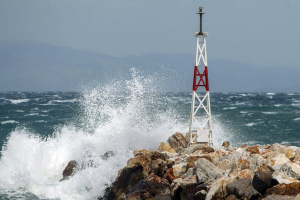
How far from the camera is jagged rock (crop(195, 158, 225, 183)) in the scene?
30.7 feet

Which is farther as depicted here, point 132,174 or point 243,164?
point 132,174

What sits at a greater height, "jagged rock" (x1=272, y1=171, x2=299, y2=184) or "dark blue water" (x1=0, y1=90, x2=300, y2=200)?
"jagged rock" (x1=272, y1=171, x2=299, y2=184)

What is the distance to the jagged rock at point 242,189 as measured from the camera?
26.1ft

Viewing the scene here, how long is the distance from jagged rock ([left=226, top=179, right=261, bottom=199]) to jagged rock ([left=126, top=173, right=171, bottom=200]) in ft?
6.96

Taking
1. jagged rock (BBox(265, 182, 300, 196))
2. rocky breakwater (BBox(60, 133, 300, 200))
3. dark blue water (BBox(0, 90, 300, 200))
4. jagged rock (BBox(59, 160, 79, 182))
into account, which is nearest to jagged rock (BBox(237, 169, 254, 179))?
rocky breakwater (BBox(60, 133, 300, 200))

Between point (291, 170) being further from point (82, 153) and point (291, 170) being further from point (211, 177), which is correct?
point (82, 153)

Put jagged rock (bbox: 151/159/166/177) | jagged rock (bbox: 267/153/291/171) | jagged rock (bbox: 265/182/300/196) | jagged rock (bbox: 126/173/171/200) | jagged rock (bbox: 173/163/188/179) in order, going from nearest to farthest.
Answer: jagged rock (bbox: 265/182/300/196)
jagged rock (bbox: 267/153/291/171)
jagged rock (bbox: 126/173/171/200)
jagged rock (bbox: 173/163/188/179)
jagged rock (bbox: 151/159/166/177)

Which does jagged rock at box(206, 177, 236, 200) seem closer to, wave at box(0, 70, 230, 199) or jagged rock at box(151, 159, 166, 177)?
Answer: jagged rock at box(151, 159, 166, 177)

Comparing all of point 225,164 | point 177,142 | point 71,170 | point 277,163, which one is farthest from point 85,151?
point 277,163

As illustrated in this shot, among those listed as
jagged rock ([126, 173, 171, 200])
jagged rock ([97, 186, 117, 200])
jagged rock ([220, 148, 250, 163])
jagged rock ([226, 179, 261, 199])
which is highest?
jagged rock ([220, 148, 250, 163])

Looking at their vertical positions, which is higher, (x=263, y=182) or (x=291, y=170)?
(x=291, y=170)

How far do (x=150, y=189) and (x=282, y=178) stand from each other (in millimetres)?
3651

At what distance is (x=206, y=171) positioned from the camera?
9477 mm

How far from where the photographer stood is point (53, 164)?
1672cm
